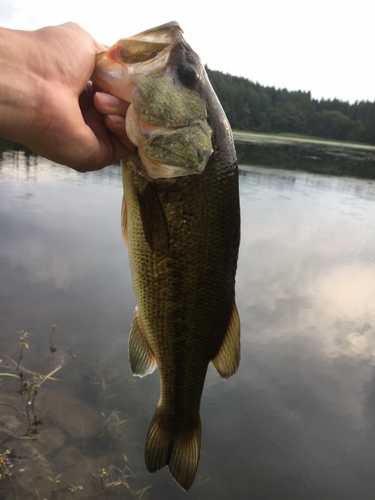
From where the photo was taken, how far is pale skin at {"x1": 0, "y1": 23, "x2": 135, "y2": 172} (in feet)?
5.34

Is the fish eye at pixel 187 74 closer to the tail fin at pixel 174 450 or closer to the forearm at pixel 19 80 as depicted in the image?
the forearm at pixel 19 80

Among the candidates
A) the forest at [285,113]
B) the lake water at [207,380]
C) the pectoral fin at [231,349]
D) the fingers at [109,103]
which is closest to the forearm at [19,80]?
the fingers at [109,103]

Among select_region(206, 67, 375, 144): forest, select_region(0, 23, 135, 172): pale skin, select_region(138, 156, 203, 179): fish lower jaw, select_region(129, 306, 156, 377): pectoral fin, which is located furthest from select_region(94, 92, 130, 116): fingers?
select_region(206, 67, 375, 144): forest

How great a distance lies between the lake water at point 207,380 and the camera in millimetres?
3916

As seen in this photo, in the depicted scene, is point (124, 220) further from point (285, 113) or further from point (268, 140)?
point (285, 113)

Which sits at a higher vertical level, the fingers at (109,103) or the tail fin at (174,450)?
the fingers at (109,103)

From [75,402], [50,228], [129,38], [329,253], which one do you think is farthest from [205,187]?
[329,253]

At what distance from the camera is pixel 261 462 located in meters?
4.32

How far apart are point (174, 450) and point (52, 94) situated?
2047 millimetres

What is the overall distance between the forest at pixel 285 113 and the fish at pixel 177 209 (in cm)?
7940

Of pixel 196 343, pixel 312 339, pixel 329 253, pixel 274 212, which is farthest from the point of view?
pixel 274 212

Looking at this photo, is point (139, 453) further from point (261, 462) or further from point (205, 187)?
point (205, 187)

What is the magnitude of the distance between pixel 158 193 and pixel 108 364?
389 cm

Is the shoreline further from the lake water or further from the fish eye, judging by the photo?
the fish eye
